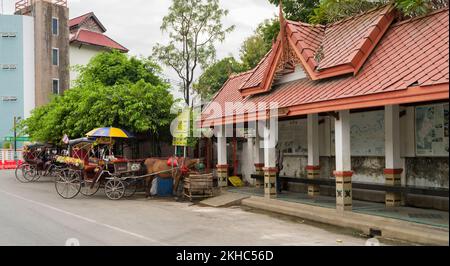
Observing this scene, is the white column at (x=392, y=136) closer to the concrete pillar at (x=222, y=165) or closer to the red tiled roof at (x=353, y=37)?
the red tiled roof at (x=353, y=37)

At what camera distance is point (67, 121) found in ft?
66.8

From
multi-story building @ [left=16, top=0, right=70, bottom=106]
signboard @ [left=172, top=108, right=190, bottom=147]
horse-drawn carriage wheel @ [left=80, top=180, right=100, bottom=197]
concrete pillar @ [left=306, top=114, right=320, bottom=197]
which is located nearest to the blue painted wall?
multi-story building @ [left=16, top=0, right=70, bottom=106]

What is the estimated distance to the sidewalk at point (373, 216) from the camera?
28.0 ft

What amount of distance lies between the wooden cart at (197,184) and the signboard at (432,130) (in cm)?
668

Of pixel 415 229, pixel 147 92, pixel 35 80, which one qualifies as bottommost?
pixel 415 229

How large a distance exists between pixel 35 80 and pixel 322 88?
38.1 m

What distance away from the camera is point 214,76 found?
32312 millimetres

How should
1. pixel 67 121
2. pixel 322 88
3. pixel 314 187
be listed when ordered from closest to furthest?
1. pixel 322 88
2. pixel 314 187
3. pixel 67 121

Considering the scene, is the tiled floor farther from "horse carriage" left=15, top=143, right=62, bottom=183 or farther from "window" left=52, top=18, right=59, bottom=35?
"window" left=52, top=18, right=59, bottom=35

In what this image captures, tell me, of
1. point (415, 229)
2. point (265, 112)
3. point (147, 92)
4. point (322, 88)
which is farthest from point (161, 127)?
point (415, 229)

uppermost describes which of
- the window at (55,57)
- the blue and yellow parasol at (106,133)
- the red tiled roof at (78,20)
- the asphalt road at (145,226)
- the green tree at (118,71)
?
the red tiled roof at (78,20)

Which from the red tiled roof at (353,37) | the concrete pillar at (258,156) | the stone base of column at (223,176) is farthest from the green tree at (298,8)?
the stone base of column at (223,176)

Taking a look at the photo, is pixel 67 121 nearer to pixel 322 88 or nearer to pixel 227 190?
pixel 227 190

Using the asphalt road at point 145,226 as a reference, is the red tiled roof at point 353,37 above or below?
above
